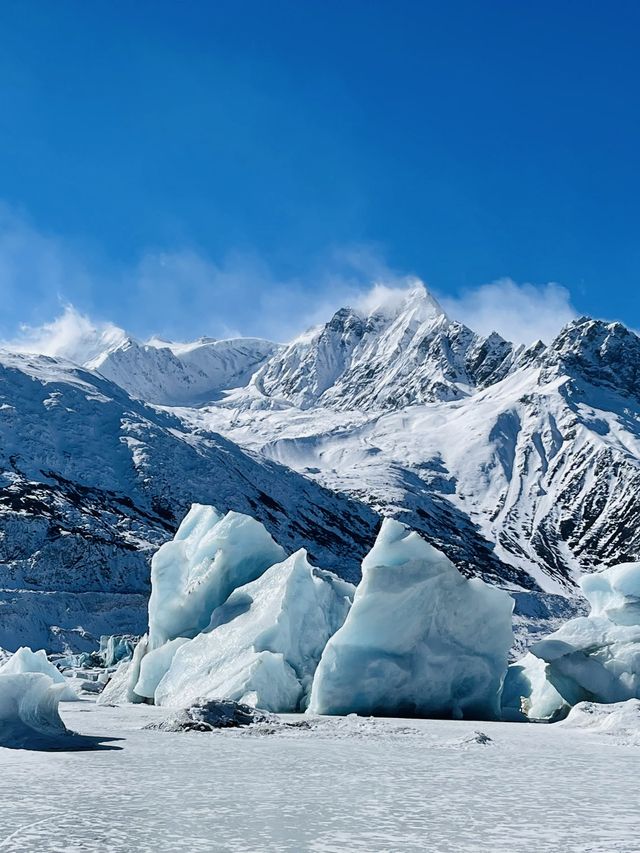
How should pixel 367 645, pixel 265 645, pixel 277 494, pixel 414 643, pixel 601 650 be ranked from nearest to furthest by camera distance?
1. pixel 367 645
2. pixel 414 643
3. pixel 601 650
4. pixel 265 645
5. pixel 277 494

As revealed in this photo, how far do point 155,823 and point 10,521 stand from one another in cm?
6759

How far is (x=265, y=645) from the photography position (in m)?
23.2

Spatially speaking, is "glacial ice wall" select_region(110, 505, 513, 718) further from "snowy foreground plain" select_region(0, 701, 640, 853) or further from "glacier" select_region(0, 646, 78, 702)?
"snowy foreground plain" select_region(0, 701, 640, 853)

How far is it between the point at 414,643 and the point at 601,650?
476cm

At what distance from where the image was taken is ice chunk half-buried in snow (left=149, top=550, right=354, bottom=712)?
22164mm

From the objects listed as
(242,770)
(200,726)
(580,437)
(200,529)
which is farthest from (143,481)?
(580,437)

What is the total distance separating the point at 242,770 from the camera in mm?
11461

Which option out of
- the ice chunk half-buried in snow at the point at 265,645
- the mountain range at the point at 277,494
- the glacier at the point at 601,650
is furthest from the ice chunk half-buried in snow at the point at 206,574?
the mountain range at the point at 277,494

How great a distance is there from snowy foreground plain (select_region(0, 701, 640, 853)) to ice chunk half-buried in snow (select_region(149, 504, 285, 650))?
1196 centimetres

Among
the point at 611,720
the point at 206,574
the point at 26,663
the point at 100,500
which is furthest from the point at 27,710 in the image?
the point at 100,500

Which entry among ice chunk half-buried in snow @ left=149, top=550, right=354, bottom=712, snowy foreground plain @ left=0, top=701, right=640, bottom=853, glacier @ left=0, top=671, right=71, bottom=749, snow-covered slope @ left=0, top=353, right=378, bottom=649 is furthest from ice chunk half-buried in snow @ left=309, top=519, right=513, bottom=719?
snow-covered slope @ left=0, top=353, right=378, bottom=649

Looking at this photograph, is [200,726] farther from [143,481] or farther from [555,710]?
[143,481]

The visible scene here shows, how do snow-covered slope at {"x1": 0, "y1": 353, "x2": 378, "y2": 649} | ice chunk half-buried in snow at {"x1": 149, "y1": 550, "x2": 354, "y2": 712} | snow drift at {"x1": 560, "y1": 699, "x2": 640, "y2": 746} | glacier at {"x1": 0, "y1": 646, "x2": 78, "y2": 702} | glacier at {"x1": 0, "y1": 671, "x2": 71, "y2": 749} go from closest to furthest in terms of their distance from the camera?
glacier at {"x1": 0, "y1": 671, "x2": 71, "y2": 749} → snow drift at {"x1": 560, "y1": 699, "x2": 640, "y2": 746} → ice chunk half-buried in snow at {"x1": 149, "y1": 550, "x2": 354, "y2": 712} → glacier at {"x1": 0, "y1": 646, "x2": 78, "y2": 702} → snow-covered slope at {"x1": 0, "y1": 353, "x2": 378, "y2": 649}

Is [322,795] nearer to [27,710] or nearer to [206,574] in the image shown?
[27,710]
